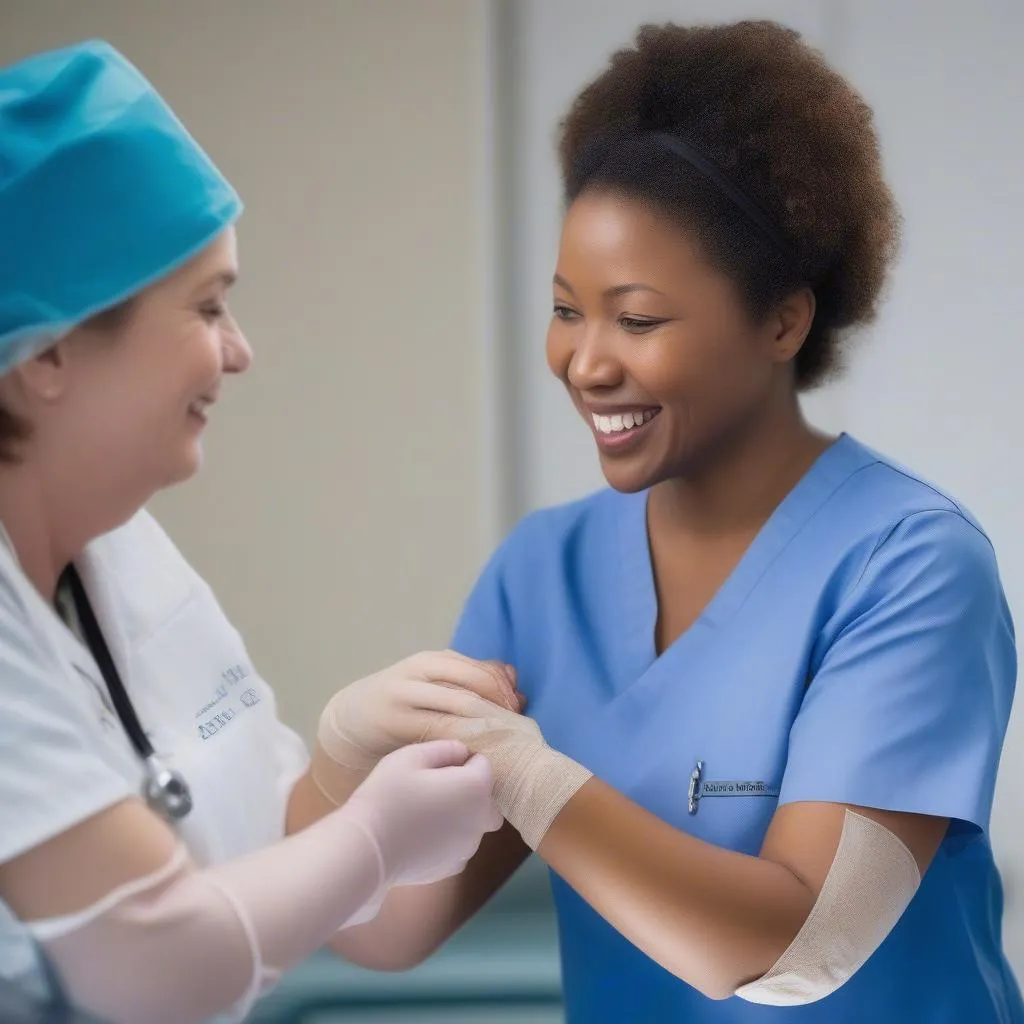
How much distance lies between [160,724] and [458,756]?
18 cm

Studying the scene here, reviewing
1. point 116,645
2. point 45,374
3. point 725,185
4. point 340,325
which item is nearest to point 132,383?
point 45,374

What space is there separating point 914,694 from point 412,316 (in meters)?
0.96

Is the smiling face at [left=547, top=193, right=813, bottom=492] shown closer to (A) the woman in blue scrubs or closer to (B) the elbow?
(A) the woman in blue scrubs

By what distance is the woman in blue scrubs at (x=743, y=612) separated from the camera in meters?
0.88

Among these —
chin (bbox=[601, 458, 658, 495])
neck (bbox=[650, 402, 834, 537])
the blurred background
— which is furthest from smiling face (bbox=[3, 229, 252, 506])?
the blurred background

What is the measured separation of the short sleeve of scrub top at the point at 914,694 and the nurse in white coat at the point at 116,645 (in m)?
0.22

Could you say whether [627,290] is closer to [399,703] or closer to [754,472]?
[754,472]

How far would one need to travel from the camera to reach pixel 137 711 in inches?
33.4

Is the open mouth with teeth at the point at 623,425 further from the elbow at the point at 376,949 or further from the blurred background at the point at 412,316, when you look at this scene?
the blurred background at the point at 412,316

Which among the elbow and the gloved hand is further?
the elbow

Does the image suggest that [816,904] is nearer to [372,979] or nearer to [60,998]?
[60,998]

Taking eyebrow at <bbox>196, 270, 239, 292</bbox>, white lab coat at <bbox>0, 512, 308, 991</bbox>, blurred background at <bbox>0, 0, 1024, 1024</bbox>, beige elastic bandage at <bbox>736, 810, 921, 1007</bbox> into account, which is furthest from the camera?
blurred background at <bbox>0, 0, 1024, 1024</bbox>

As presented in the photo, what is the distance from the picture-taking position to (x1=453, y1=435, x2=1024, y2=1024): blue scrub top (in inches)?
35.2

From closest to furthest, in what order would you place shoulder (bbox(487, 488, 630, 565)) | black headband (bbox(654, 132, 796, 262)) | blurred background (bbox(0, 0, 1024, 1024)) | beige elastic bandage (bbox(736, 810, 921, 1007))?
beige elastic bandage (bbox(736, 810, 921, 1007))
black headband (bbox(654, 132, 796, 262))
shoulder (bbox(487, 488, 630, 565))
blurred background (bbox(0, 0, 1024, 1024))
